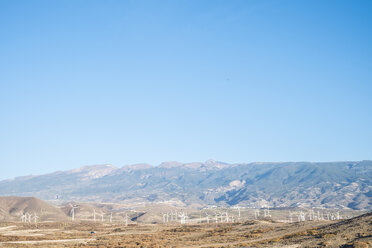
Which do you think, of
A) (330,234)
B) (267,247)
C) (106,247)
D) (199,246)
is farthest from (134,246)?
(330,234)

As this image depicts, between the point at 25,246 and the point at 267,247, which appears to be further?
the point at 25,246

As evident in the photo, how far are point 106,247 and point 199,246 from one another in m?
18.0

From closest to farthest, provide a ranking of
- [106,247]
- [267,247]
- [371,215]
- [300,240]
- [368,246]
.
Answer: [368,246]
[267,247]
[300,240]
[106,247]
[371,215]

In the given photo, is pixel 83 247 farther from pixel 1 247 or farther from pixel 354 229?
pixel 354 229

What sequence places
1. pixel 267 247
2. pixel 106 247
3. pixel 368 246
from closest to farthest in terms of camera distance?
pixel 368 246, pixel 267 247, pixel 106 247

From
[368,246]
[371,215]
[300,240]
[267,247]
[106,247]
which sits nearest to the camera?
[368,246]

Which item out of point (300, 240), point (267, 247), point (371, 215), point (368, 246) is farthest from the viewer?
point (371, 215)

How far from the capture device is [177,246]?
8381cm

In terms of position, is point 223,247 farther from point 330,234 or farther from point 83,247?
point 83,247

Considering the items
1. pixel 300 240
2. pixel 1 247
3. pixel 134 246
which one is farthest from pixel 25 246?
pixel 300 240

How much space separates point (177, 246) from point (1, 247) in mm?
35156

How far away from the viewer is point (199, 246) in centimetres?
8319

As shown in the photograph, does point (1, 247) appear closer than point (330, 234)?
No

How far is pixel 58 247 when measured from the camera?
86.0 m
